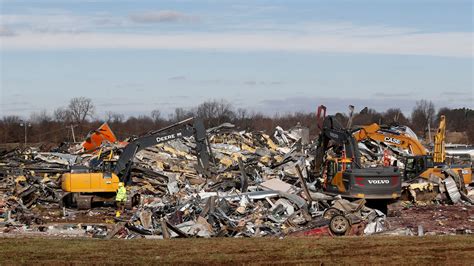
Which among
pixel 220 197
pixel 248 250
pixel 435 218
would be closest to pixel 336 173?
pixel 435 218

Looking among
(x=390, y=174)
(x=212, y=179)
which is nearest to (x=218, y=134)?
(x=212, y=179)

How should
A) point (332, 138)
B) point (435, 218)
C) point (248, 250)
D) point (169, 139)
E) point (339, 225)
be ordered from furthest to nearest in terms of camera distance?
1. point (169, 139)
2. point (332, 138)
3. point (435, 218)
4. point (339, 225)
5. point (248, 250)

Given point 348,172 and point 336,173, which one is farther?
point 336,173

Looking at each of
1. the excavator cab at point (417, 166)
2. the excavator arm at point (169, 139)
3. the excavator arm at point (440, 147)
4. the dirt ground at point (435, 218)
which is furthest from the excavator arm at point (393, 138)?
the excavator arm at point (169, 139)

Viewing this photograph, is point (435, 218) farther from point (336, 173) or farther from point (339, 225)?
point (339, 225)

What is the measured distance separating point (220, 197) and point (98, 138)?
17.6 metres

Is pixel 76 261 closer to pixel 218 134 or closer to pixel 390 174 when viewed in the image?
pixel 390 174

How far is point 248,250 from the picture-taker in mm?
16797

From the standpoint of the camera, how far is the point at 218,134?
4403 centimetres

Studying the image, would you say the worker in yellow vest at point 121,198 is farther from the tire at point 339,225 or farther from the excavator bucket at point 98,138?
the excavator bucket at point 98,138

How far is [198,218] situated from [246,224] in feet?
4.72

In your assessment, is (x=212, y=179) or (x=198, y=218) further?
(x=212, y=179)

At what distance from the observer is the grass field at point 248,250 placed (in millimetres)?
15469

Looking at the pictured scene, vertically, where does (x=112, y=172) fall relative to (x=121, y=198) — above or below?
above
